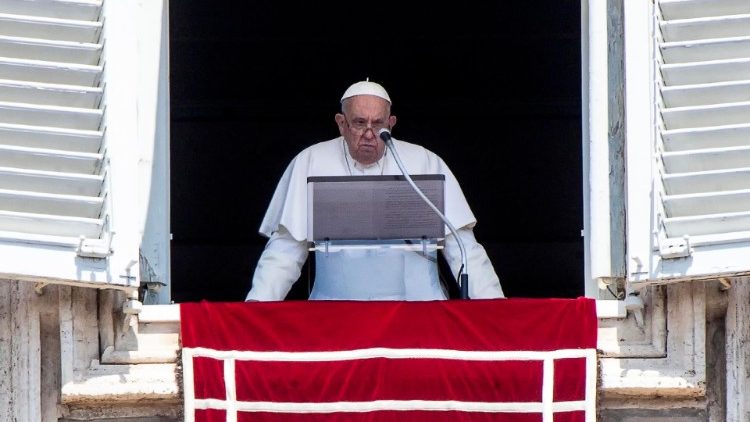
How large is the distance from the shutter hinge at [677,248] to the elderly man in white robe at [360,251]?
108 centimetres

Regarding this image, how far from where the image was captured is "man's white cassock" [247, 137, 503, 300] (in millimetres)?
6676

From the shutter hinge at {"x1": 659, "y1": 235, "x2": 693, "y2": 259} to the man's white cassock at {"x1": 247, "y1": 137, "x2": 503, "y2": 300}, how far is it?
109cm

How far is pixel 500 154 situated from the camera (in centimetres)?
990

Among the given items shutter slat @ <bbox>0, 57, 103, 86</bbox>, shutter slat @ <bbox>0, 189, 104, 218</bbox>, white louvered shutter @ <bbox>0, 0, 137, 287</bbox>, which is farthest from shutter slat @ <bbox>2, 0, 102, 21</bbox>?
shutter slat @ <bbox>0, 189, 104, 218</bbox>

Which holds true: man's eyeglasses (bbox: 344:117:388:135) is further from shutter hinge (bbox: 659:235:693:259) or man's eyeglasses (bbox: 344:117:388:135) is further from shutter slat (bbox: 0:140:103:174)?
shutter hinge (bbox: 659:235:693:259)

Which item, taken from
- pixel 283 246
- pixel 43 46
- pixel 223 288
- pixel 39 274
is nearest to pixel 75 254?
pixel 39 274

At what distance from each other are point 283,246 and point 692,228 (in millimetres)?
1602

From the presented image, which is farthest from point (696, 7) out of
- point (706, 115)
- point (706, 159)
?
point (706, 159)

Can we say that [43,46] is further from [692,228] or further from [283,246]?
[692,228]

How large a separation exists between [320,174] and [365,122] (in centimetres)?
24

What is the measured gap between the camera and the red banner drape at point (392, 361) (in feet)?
19.4

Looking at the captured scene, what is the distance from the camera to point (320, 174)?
7.16m

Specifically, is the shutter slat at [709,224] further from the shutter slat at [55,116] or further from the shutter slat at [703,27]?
the shutter slat at [55,116]

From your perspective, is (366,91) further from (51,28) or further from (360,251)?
(51,28)
